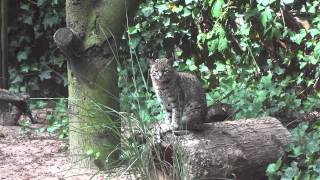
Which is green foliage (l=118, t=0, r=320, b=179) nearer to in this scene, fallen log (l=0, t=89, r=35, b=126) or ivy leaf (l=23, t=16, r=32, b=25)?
fallen log (l=0, t=89, r=35, b=126)

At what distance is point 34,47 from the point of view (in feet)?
32.5

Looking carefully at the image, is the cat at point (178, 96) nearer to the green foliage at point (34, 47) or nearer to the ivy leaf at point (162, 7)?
the ivy leaf at point (162, 7)

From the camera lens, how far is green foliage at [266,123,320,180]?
179 inches

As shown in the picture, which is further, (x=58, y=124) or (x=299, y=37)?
(x=299, y=37)

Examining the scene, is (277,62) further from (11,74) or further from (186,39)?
(11,74)

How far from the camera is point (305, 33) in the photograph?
750 centimetres

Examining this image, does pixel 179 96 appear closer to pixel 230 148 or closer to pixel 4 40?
pixel 230 148

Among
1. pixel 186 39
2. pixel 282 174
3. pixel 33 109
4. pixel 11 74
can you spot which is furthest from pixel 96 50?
pixel 11 74

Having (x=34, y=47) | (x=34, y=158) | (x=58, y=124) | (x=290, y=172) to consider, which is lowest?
(x=290, y=172)

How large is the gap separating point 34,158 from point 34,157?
0.04 meters

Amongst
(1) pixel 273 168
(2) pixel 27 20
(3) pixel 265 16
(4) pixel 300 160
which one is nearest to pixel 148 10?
(3) pixel 265 16

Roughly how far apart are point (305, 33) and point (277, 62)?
70cm

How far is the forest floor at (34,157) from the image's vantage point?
5083 millimetres

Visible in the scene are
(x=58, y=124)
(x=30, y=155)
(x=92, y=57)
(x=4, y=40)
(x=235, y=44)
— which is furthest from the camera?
(x=4, y=40)
